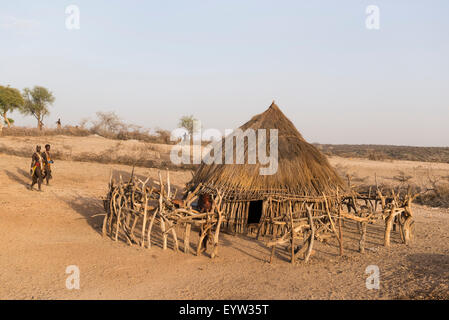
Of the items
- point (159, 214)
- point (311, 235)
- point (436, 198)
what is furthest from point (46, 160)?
point (436, 198)

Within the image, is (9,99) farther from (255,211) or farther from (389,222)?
(389,222)

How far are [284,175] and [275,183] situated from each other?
33 centimetres

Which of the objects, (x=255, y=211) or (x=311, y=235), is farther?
(x=255, y=211)

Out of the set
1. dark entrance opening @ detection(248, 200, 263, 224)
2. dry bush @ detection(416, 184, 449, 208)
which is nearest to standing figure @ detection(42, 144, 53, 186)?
dark entrance opening @ detection(248, 200, 263, 224)

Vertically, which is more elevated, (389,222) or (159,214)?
(159,214)

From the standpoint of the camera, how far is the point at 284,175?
861 centimetres

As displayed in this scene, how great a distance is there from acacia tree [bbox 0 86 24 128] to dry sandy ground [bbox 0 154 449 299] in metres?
23.2

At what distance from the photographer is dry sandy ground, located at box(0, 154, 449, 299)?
5402 millimetres

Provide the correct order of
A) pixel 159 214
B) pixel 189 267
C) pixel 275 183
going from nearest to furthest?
pixel 189 267 → pixel 159 214 → pixel 275 183

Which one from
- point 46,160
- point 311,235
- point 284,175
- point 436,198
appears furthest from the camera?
point 436,198
